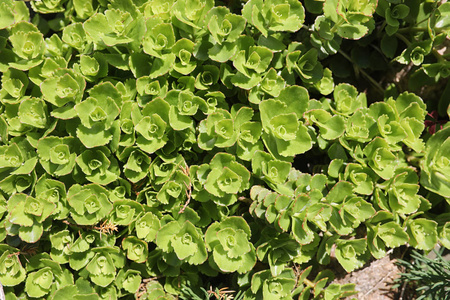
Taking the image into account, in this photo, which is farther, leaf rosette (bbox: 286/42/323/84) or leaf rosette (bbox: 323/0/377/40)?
leaf rosette (bbox: 286/42/323/84)

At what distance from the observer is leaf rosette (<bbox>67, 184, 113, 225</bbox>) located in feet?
6.00

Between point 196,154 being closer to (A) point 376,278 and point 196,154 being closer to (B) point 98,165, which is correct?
(B) point 98,165

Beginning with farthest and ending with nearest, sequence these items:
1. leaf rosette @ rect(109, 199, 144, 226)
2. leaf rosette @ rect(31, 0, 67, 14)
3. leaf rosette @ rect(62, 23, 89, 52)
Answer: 1. leaf rosette @ rect(31, 0, 67, 14)
2. leaf rosette @ rect(62, 23, 89, 52)
3. leaf rosette @ rect(109, 199, 144, 226)

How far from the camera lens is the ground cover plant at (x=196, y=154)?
1830mm

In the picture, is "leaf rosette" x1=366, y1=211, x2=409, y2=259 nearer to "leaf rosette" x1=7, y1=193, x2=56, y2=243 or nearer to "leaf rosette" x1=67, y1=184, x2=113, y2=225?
"leaf rosette" x1=67, y1=184, x2=113, y2=225

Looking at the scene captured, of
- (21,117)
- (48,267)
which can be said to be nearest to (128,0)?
(21,117)

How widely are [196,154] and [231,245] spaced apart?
0.51 metres

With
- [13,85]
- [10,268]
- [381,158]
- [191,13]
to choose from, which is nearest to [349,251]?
[381,158]

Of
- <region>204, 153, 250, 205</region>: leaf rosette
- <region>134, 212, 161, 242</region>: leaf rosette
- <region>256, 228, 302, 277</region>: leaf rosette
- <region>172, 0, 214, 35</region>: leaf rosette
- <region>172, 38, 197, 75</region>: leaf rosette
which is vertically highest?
<region>172, 0, 214, 35</region>: leaf rosette

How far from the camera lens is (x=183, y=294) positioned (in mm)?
2018

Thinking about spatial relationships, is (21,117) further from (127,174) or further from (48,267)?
(48,267)

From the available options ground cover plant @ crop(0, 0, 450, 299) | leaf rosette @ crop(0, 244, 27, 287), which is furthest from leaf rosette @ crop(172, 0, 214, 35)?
leaf rosette @ crop(0, 244, 27, 287)

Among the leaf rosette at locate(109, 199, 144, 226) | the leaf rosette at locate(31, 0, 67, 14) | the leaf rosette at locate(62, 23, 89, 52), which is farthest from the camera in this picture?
the leaf rosette at locate(31, 0, 67, 14)

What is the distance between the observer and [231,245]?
1788mm
